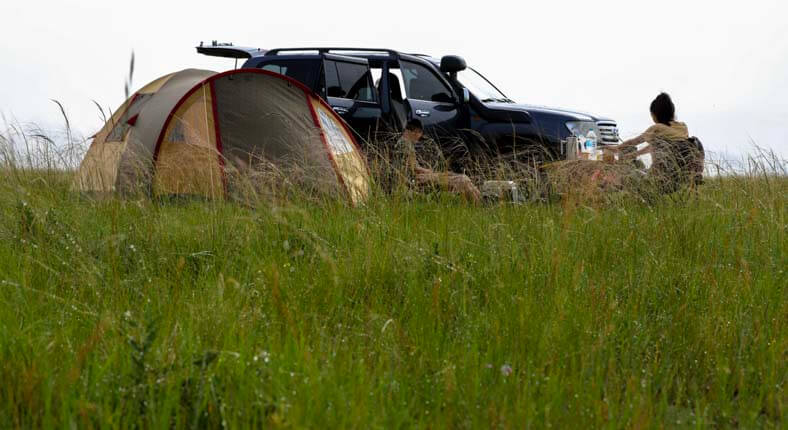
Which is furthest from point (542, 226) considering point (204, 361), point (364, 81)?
point (364, 81)

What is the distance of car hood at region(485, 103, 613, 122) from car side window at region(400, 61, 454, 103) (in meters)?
0.62

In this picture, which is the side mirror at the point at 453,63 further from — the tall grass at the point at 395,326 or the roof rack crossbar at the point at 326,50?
the tall grass at the point at 395,326

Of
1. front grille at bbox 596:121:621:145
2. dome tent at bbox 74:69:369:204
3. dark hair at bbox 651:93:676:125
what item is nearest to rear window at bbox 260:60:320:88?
dome tent at bbox 74:69:369:204

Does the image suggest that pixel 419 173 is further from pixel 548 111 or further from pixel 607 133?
pixel 607 133

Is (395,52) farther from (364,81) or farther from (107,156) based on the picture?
(107,156)

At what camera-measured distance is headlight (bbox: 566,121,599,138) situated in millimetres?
10039

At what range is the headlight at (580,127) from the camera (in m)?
10.0

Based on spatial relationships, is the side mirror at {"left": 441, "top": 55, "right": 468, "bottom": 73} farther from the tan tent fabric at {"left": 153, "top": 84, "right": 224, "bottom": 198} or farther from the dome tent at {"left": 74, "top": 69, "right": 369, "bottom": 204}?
the tan tent fabric at {"left": 153, "top": 84, "right": 224, "bottom": 198}

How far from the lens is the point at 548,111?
33.6ft

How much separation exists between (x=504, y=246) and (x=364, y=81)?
6.16 metres

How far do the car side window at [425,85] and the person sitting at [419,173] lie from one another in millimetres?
1243

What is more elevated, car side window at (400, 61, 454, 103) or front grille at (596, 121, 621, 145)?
car side window at (400, 61, 454, 103)

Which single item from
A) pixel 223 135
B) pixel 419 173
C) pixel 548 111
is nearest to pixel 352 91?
pixel 223 135

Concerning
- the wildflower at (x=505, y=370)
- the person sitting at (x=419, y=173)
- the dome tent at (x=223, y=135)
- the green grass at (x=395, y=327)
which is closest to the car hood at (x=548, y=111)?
the person sitting at (x=419, y=173)
